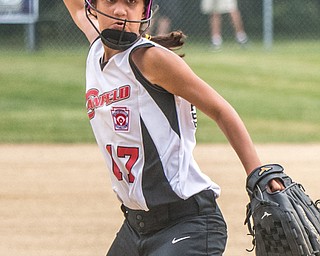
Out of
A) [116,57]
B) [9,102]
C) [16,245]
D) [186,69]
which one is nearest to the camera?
[186,69]

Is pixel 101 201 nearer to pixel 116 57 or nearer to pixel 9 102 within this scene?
pixel 116 57

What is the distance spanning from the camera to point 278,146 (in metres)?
10.0

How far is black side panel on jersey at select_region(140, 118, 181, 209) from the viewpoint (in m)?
3.50

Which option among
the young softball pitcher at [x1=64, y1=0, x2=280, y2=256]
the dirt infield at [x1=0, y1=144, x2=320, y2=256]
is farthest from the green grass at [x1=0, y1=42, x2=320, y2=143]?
the young softball pitcher at [x1=64, y1=0, x2=280, y2=256]

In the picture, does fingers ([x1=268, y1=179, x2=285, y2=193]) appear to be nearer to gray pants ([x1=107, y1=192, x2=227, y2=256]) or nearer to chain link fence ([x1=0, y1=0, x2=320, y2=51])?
gray pants ([x1=107, y1=192, x2=227, y2=256])

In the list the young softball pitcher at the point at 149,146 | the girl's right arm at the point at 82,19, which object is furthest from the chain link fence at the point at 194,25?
the young softball pitcher at the point at 149,146

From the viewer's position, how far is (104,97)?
3588 mm

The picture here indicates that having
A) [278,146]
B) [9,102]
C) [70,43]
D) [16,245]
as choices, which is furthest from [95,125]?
[70,43]

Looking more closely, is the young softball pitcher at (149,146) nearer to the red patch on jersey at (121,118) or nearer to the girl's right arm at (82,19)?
the red patch on jersey at (121,118)

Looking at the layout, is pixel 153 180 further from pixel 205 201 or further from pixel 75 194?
pixel 75 194

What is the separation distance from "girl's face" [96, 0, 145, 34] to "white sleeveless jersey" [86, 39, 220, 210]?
0.08 metres

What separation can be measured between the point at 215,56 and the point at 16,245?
34.5 feet

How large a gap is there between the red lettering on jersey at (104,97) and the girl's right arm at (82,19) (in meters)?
0.42

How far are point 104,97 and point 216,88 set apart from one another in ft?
34.3
